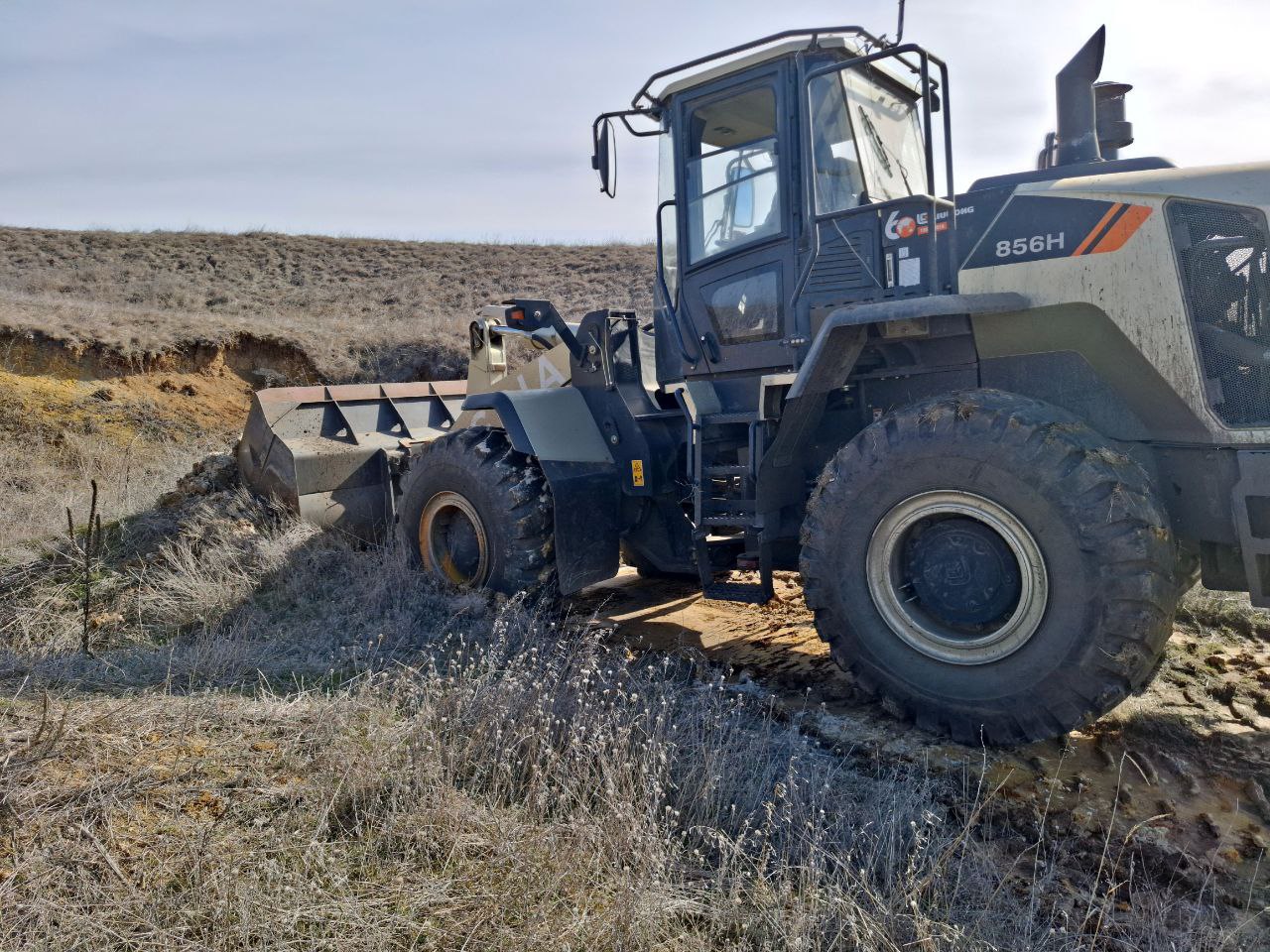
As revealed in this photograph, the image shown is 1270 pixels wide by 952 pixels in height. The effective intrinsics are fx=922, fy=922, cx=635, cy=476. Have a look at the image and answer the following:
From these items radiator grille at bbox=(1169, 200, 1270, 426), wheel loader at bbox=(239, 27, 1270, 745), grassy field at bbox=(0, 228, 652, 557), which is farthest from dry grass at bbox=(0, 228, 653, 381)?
radiator grille at bbox=(1169, 200, 1270, 426)

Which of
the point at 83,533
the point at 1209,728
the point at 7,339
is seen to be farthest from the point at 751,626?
the point at 7,339

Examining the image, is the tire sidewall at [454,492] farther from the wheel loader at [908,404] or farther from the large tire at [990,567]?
the large tire at [990,567]

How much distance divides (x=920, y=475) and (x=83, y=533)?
6.92 meters

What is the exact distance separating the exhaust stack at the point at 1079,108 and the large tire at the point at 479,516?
357 cm

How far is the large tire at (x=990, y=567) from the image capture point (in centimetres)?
356

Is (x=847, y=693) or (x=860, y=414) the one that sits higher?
(x=860, y=414)

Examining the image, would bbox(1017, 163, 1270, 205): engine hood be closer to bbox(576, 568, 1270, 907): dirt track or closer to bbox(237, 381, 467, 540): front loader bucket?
bbox(576, 568, 1270, 907): dirt track

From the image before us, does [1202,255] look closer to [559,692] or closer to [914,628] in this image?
[914,628]

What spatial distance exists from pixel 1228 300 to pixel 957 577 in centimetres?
156

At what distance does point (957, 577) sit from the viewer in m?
4.03

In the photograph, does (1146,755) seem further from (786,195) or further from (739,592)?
(786,195)

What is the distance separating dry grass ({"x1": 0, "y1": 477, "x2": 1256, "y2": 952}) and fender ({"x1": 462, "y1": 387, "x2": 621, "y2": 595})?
1.40 meters

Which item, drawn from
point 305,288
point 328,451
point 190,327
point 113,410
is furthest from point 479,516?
point 305,288

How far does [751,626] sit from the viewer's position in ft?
20.3
